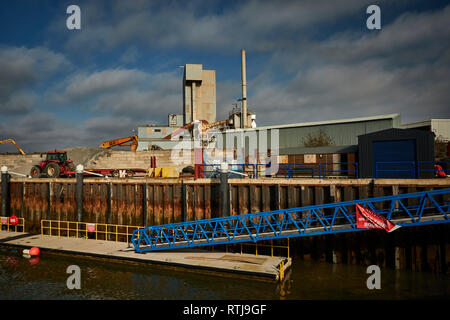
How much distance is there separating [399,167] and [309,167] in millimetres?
7441

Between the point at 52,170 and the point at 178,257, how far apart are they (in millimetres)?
18614

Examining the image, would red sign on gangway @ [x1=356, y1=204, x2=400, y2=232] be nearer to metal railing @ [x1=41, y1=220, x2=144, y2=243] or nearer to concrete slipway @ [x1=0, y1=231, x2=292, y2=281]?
concrete slipway @ [x1=0, y1=231, x2=292, y2=281]

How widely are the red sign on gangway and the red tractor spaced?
25.3 meters

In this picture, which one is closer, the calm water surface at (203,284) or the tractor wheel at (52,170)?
the calm water surface at (203,284)

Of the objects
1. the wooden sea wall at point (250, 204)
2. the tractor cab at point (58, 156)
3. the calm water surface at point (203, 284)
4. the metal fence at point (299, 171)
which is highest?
the tractor cab at point (58, 156)

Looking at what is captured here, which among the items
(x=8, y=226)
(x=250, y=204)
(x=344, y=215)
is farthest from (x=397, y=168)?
(x=8, y=226)

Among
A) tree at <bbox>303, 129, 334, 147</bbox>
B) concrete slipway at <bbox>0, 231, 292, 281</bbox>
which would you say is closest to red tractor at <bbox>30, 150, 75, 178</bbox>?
concrete slipway at <bbox>0, 231, 292, 281</bbox>

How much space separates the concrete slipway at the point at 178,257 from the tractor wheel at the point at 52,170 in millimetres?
8052

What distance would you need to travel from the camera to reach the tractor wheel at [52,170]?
1010 inches

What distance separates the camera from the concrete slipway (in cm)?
1252

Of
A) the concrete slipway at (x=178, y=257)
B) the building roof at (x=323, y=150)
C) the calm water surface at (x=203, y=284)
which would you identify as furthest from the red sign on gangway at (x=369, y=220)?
the building roof at (x=323, y=150)

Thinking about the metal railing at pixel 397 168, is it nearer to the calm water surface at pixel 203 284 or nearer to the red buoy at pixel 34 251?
the calm water surface at pixel 203 284

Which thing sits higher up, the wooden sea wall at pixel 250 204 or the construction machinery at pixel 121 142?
the construction machinery at pixel 121 142
